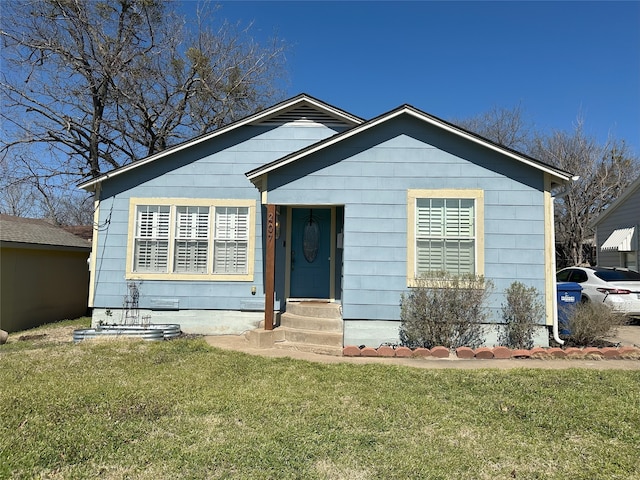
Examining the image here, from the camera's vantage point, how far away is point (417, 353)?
6.88 meters

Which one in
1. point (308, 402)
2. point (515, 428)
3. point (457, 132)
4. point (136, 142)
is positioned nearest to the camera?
point (515, 428)

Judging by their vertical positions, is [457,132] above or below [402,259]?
above

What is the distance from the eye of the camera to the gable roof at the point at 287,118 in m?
9.02

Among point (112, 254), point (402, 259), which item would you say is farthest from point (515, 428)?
point (112, 254)

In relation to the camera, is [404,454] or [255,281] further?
[255,281]

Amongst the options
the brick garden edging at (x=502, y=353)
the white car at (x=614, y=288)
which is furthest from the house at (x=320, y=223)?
the white car at (x=614, y=288)

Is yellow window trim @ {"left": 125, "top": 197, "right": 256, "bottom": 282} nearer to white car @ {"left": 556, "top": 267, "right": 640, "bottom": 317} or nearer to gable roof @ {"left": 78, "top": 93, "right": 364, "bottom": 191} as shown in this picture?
gable roof @ {"left": 78, "top": 93, "right": 364, "bottom": 191}

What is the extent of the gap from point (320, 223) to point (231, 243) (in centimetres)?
203

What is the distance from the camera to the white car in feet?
33.0

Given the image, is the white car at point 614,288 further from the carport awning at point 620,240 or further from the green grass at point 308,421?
the green grass at point 308,421

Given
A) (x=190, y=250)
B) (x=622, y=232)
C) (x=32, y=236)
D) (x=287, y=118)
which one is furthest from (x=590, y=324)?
(x=32, y=236)

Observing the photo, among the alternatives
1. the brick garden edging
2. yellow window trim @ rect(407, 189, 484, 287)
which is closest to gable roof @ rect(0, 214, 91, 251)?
the brick garden edging

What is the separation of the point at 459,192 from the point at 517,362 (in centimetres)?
311

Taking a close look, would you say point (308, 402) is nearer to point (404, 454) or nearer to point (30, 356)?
point (404, 454)
